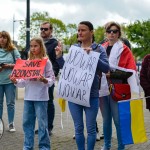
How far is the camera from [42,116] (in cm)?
579

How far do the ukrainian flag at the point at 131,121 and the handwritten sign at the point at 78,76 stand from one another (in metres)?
0.48

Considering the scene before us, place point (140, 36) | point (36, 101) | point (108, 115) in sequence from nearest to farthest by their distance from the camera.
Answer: point (36, 101) < point (108, 115) < point (140, 36)

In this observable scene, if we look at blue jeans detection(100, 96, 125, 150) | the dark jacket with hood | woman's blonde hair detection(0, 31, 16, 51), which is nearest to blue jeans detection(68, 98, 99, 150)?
blue jeans detection(100, 96, 125, 150)

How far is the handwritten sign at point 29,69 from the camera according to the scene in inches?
228

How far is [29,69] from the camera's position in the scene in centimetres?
591

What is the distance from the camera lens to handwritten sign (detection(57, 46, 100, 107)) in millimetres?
5227

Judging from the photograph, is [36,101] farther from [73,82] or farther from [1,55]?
[1,55]

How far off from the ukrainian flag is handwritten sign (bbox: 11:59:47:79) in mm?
1244

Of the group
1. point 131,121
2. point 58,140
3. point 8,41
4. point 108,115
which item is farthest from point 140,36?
point 131,121

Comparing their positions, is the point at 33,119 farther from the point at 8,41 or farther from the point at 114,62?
the point at 8,41

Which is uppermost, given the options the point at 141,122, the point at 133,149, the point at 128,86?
the point at 128,86

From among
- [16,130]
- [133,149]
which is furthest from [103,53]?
[16,130]

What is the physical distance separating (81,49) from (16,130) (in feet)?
10.9

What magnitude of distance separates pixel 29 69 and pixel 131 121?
160 centimetres
